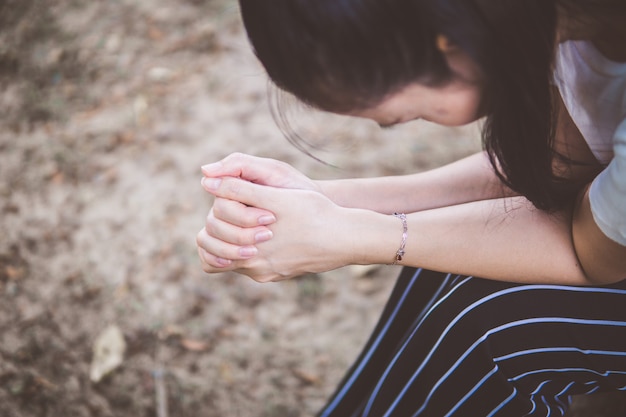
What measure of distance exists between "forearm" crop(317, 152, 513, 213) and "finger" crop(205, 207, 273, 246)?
0.22 meters

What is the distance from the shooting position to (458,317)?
3.70 ft

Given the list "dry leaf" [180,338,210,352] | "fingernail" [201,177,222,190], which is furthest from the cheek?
"dry leaf" [180,338,210,352]

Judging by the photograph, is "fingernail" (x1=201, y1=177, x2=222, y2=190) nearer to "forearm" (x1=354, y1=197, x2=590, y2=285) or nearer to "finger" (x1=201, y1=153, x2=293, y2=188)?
"finger" (x1=201, y1=153, x2=293, y2=188)

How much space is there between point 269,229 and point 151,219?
1207mm

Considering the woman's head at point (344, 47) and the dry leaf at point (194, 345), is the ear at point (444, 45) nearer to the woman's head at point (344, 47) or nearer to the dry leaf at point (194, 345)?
the woman's head at point (344, 47)

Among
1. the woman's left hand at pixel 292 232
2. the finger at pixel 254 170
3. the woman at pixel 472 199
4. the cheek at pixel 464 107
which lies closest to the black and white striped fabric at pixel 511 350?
the woman at pixel 472 199

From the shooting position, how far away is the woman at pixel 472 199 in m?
0.83

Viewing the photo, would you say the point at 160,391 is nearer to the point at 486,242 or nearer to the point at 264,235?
the point at 264,235

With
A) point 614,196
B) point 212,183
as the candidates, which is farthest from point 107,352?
point 614,196

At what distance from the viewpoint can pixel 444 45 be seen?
32.5 inches

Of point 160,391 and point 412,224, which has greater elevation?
point 412,224

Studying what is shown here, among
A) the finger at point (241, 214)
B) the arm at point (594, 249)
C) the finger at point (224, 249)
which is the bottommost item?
the finger at point (224, 249)

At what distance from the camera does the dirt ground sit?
1.87 metres

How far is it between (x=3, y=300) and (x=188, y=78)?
1.35m
